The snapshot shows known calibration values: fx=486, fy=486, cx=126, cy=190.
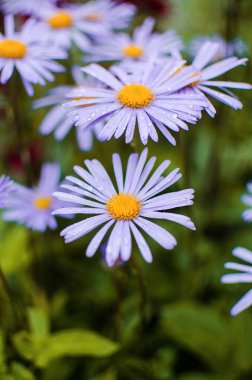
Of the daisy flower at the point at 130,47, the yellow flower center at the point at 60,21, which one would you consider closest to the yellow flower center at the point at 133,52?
the daisy flower at the point at 130,47

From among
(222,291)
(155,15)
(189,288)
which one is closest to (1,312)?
(189,288)

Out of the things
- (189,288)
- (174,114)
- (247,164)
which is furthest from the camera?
(247,164)

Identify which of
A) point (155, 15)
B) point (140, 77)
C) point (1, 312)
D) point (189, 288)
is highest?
point (155, 15)

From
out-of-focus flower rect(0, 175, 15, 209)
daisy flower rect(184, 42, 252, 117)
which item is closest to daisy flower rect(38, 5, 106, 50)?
daisy flower rect(184, 42, 252, 117)

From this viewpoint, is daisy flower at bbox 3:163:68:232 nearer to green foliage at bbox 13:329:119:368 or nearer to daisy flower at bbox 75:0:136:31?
green foliage at bbox 13:329:119:368

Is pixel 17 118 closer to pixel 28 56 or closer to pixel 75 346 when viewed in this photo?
pixel 28 56

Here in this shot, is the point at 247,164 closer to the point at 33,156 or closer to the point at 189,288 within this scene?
the point at 189,288
